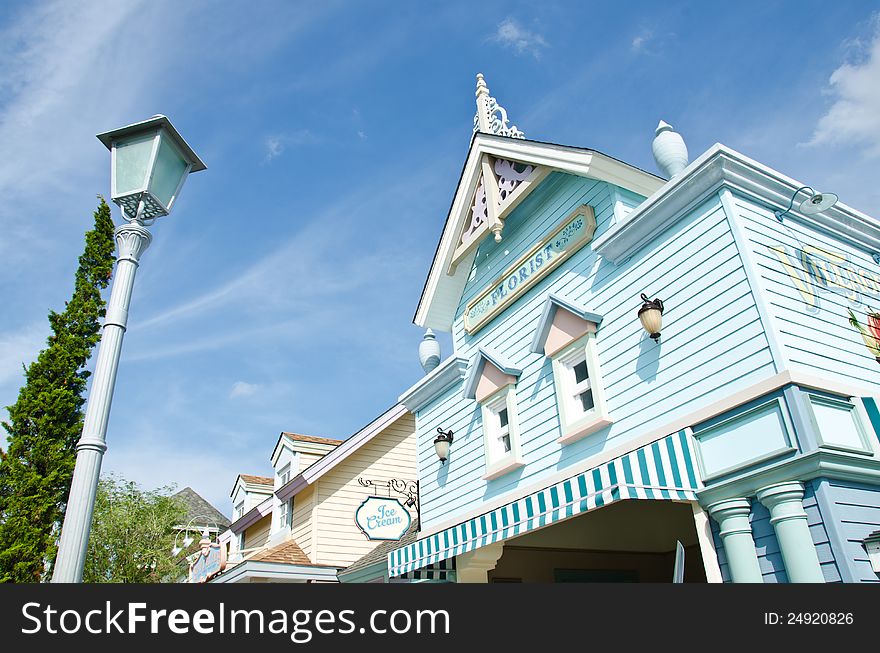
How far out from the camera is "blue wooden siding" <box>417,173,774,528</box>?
6.86 m

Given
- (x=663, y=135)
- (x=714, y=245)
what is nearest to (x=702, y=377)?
(x=714, y=245)

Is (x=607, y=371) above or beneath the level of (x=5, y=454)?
beneath

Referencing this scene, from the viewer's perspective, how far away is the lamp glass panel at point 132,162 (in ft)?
15.8

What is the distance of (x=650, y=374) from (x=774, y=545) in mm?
2371

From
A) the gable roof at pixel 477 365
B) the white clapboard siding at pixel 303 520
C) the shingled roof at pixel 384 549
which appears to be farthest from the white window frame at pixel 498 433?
the white clapboard siding at pixel 303 520

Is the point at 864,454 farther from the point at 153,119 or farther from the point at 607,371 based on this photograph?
the point at 153,119

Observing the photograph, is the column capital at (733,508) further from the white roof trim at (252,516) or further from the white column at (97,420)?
the white roof trim at (252,516)

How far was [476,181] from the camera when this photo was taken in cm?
1199

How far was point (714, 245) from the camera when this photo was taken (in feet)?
23.6

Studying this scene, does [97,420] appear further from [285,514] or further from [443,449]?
[285,514]

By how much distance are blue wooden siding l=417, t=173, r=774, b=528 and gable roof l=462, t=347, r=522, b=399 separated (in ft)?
0.58

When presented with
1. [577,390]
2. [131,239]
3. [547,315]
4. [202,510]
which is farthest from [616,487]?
[202,510]
